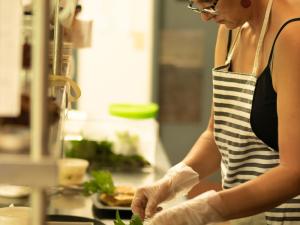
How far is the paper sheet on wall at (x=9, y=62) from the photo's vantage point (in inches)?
32.7

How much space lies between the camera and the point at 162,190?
1.90 meters

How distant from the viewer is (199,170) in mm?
2059

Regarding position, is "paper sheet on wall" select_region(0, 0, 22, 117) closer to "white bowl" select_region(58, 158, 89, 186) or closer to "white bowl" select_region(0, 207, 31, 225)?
"white bowl" select_region(0, 207, 31, 225)

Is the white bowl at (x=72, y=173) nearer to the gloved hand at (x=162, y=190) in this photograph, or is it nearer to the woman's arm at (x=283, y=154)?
the gloved hand at (x=162, y=190)

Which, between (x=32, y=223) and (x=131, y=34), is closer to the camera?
(x=32, y=223)

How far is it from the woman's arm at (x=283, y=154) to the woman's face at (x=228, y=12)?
19 centimetres

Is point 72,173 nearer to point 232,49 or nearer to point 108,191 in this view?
point 108,191

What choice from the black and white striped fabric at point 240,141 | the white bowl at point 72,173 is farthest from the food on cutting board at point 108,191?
the black and white striped fabric at point 240,141

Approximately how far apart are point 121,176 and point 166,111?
82.3 inches

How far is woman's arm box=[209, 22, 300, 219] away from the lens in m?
1.54

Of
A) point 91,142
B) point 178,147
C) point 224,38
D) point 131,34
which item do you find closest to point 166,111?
point 178,147

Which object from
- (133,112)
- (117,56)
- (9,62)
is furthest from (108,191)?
(117,56)

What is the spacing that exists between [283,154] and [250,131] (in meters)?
0.26

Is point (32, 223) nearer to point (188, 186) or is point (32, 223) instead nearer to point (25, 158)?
point (25, 158)
